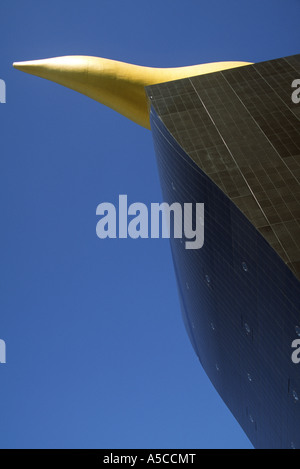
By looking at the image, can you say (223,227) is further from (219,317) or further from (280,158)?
(219,317)

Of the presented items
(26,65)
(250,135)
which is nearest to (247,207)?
(250,135)

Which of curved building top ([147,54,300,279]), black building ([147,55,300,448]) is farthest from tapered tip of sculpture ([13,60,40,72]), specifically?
black building ([147,55,300,448])

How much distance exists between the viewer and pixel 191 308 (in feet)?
76.1

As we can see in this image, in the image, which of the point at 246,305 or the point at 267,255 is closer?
the point at 267,255

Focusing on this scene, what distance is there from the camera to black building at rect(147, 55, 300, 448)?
12852mm

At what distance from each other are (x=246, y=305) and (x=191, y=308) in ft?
25.3

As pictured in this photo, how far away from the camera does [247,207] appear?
42.6ft

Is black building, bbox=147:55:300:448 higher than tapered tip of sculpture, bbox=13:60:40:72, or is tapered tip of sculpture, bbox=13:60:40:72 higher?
tapered tip of sculpture, bbox=13:60:40:72

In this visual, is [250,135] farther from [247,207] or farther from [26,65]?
[26,65]

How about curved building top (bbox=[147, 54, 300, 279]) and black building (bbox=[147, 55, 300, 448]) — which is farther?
black building (bbox=[147, 55, 300, 448])

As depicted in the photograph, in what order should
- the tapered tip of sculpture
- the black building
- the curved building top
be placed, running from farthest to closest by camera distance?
the tapered tip of sculpture < the black building < the curved building top

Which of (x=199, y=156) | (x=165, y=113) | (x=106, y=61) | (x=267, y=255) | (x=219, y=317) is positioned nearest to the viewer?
(x=267, y=255)

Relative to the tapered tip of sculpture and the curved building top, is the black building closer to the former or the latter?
the curved building top
